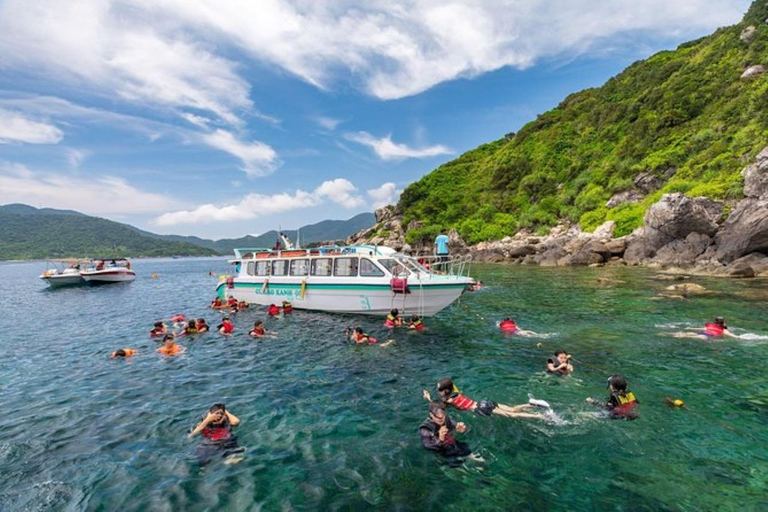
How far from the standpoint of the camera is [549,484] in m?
6.27

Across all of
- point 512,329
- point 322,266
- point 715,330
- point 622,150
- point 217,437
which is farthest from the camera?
point 622,150

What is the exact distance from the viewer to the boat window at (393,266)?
60.1 feet

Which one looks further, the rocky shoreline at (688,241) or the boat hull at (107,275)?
the boat hull at (107,275)

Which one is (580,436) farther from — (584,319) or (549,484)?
(584,319)

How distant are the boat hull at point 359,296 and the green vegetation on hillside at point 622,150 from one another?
3520 centimetres

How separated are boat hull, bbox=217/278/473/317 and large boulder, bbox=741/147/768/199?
30.3 metres

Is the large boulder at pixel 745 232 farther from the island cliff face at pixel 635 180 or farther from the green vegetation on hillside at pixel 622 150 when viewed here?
the green vegetation on hillside at pixel 622 150

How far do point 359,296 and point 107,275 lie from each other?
44.4 m

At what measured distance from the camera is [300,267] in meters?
23.1

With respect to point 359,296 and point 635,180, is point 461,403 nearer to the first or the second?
point 359,296

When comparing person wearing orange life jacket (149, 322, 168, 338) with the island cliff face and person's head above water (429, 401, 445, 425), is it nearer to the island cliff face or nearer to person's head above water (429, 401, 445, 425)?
person's head above water (429, 401, 445, 425)

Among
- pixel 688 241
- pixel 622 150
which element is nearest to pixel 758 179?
pixel 688 241

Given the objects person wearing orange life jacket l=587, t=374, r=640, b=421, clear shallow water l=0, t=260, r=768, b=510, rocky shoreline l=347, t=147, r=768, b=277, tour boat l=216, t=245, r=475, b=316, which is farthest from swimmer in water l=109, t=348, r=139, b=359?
person wearing orange life jacket l=587, t=374, r=640, b=421

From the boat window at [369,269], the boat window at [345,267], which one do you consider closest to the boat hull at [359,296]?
the boat window at [369,269]
